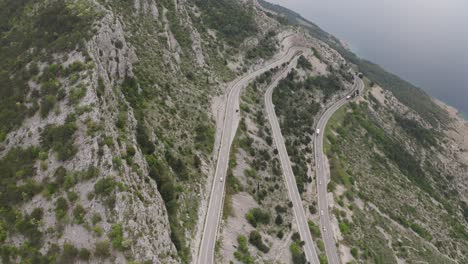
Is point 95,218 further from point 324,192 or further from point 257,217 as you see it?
point 324,192

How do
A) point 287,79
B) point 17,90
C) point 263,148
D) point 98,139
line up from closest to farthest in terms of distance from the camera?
1. point 98,139
2. point 17,90
3. point 263,148
4. point 287,79

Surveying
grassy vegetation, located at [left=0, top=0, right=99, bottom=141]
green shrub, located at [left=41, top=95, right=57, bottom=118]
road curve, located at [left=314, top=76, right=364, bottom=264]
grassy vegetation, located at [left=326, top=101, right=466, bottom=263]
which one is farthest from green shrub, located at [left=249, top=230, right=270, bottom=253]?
grassy vegetation, located at [left=0, top=0, right=99, bottom=141]

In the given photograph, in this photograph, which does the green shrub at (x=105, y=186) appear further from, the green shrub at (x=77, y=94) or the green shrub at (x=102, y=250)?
the green shrub at (x=77, y=94)

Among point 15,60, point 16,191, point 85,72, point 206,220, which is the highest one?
point 85,72

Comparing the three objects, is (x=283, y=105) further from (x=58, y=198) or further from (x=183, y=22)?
(x=58, y=198)

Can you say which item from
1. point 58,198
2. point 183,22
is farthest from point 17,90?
point 183,22

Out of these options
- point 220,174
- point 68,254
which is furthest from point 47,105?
point 220,174

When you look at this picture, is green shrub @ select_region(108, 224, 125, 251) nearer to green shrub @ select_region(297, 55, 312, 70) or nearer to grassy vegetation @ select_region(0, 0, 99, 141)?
grassy vegetation @ select_region(0, 0, 99, 141)
